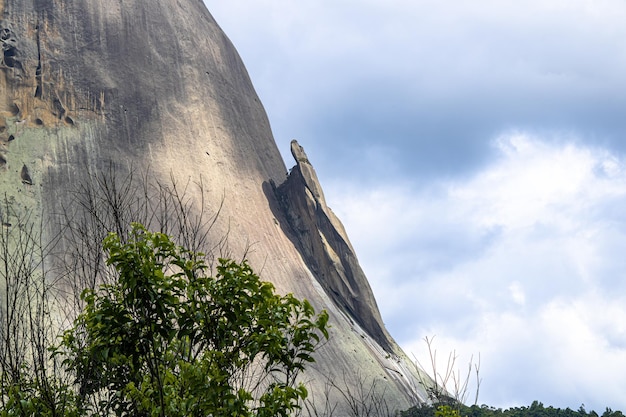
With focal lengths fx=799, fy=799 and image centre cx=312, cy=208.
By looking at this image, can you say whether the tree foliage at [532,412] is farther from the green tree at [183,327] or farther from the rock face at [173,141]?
the green tree at [183,327]

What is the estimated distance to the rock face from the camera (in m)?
45.5

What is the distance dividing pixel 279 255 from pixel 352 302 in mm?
6567

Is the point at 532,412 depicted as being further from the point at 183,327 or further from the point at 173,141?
the point at 183,327

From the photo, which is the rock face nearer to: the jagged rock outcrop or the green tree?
the jagged rock outcrop

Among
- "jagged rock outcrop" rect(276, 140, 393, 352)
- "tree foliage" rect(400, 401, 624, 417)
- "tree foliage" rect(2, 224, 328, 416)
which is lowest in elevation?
"tree foliage" rect(2, 224, 328, 416)

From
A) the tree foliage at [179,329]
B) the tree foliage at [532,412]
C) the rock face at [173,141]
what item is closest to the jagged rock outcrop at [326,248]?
the rock face at [173,141]

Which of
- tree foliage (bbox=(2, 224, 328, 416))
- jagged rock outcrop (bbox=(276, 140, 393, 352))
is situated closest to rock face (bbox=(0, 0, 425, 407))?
jagged rock outcrop (bbox=(276, 140, 393, 352))

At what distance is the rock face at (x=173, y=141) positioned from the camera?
1790 inches

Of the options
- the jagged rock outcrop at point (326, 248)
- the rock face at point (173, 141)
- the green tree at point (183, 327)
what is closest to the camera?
the green tree at point (183, 327)

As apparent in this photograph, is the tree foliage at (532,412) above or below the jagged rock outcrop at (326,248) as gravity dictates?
below

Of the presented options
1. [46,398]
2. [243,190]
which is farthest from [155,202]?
[46,398]

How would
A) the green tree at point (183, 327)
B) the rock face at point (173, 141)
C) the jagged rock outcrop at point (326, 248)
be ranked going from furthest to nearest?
the jagged rock outcrop at point (326, 248) → the rock face at point (173, 141) → the green tree at point (183, 327)

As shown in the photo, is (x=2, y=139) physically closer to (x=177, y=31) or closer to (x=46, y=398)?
(x=177, y=31)

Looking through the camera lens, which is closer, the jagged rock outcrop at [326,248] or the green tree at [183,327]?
the green tree at [183,327]
